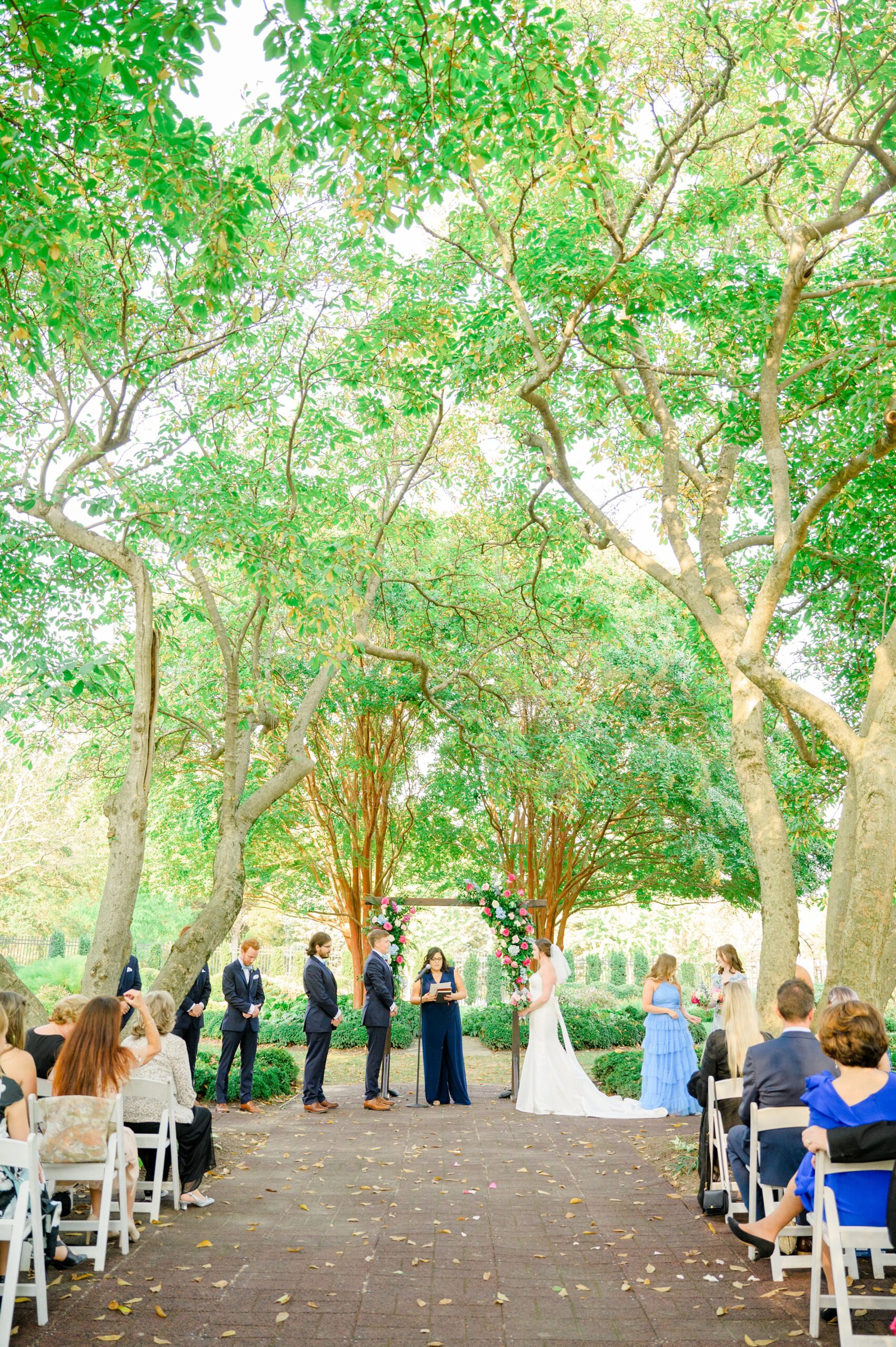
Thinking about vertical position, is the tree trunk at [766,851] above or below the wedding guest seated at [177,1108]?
above

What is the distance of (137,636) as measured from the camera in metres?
8.14

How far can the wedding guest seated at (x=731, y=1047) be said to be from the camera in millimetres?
6512

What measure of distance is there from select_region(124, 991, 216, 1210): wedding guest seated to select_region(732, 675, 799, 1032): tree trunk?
12.9ft

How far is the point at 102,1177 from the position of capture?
5.20 metres

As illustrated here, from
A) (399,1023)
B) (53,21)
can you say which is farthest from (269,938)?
(53,21)

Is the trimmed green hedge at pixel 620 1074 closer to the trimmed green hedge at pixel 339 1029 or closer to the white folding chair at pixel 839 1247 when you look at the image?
the trimmed green hedge at pixel 339 1029

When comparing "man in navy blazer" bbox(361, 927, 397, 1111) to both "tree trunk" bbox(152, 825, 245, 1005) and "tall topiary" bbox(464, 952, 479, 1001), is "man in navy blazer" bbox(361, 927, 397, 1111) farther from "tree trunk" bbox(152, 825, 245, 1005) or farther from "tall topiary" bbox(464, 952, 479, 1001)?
"tall topiary" bbox(464, 952, 479, 1001)

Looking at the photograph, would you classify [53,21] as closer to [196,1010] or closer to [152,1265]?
[152,1265]

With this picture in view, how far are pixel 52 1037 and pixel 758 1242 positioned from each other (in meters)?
4.07

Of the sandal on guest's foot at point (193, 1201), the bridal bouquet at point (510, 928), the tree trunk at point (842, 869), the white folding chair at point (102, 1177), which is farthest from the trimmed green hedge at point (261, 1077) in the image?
the tree trunk at point (842, 869)

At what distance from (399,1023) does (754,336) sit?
14155 millimetres

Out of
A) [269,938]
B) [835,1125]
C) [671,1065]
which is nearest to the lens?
[835,1125]

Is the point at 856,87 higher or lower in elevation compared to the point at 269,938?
higher

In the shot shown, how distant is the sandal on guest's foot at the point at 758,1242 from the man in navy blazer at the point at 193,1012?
531 centimetres
